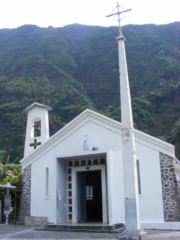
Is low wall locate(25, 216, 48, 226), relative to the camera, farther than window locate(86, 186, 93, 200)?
No

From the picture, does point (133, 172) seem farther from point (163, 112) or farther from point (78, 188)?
point (163, 112)

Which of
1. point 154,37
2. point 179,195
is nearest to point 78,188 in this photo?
point 179,195

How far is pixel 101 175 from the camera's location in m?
13.2

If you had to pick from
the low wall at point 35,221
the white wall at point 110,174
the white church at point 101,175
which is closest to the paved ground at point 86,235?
the white church at point 101,175

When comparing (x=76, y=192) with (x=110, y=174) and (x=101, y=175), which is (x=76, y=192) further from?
(x=110, y=174)

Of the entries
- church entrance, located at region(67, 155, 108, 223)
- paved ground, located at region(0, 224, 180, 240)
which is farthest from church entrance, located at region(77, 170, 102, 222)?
paved ground, located at region(0, 224, 180, 240)

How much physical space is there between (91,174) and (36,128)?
4.04 meters

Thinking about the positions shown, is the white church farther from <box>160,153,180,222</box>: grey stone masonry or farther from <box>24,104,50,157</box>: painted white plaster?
<box>24,104,50,157</box>: painted white plaster

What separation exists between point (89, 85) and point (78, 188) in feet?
140

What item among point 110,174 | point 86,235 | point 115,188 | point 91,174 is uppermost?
point 91,174

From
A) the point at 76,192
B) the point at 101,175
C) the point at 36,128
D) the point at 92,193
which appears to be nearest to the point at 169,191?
the point at 101,175

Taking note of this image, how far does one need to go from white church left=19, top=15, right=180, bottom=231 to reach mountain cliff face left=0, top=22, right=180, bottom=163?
2023 cm

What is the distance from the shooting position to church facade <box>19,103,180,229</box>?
11.6 metres

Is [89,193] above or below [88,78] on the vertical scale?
below
